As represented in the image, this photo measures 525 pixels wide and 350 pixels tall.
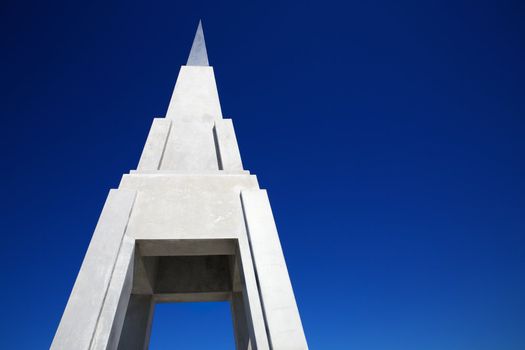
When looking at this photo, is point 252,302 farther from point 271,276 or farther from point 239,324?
point 239,324

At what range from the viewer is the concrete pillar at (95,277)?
14.8 ft

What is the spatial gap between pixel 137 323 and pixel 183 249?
318cm

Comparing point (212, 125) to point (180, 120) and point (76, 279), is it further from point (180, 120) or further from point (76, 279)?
point (76, 279)

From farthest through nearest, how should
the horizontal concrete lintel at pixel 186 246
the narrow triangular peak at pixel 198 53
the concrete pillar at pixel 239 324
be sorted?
the narrow triangular peak at pixel 198 53 → the concrete pillar at pixel 239 324 → the horizontal concrete lintel at pixel 186 246

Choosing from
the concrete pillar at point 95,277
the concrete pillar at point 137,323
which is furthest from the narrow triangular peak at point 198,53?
the concrete pillar at point 137,323

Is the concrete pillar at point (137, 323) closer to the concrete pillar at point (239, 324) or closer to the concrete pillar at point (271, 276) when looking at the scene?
the concrete pillar at point (239, 324)

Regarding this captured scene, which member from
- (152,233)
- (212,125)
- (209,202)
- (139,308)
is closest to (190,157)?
(212,125)

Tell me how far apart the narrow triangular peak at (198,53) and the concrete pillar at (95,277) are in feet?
25.3

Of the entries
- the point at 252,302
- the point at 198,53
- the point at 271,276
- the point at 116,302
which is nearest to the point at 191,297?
the point at 116,302

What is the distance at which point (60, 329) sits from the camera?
453 cm

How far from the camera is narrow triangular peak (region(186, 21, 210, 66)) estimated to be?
12617 mm

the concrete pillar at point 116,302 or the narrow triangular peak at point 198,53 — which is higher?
the narrow triangular peak at point 198,53

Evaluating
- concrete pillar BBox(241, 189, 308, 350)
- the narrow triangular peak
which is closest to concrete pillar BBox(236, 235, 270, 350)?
concrete pillar BBox(241, 189, 308, 350)

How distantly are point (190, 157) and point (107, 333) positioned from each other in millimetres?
4773
